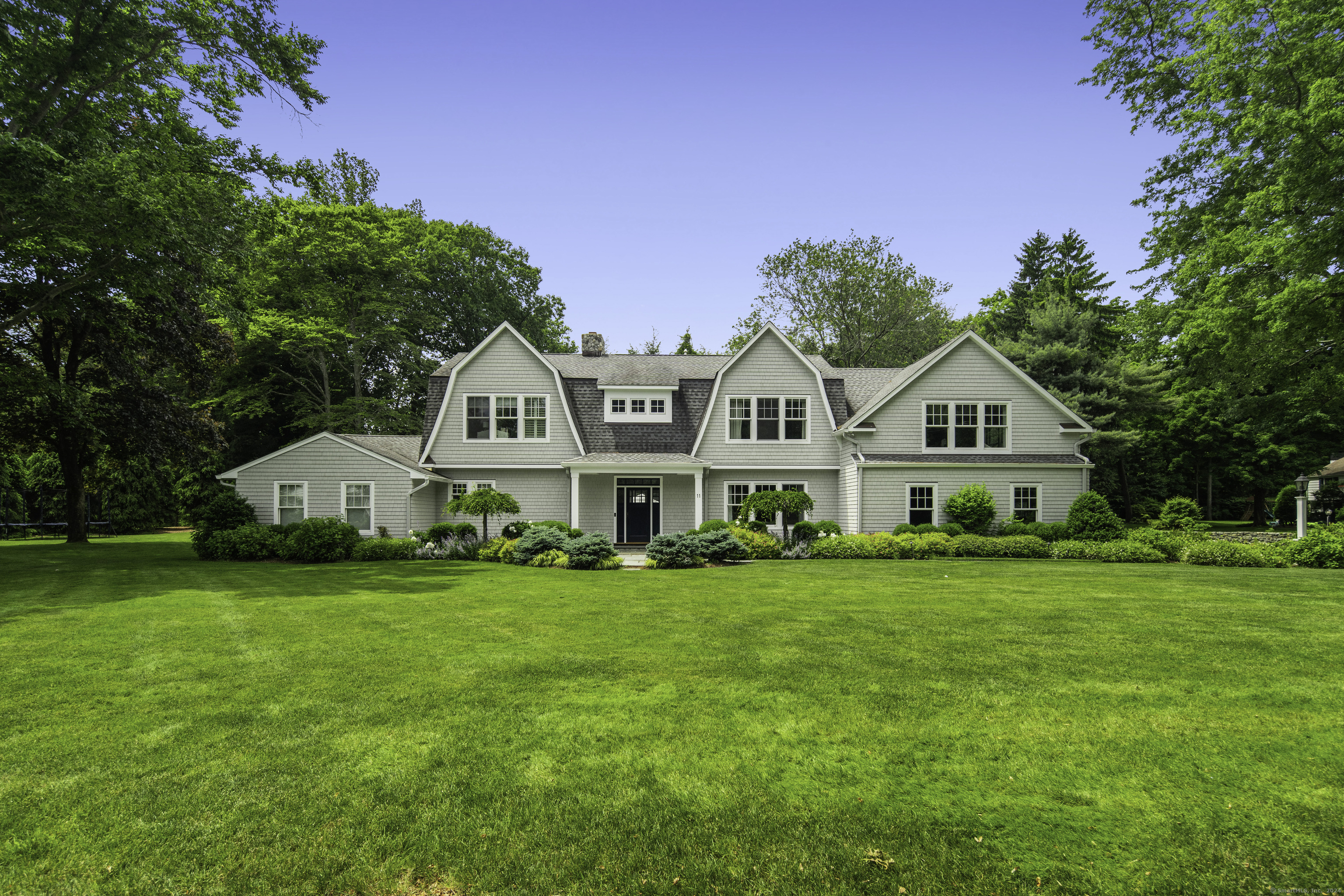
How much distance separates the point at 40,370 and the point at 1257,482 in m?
52.7

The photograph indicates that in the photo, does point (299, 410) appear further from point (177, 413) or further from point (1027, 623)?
point (1027, 623)

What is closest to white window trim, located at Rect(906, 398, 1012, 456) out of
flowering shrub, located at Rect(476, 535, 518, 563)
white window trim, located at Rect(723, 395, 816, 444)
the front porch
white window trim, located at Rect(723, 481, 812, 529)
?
white window trim, located at Rect(723, 395, 816, 444)

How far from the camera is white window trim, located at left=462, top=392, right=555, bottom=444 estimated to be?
22953mm

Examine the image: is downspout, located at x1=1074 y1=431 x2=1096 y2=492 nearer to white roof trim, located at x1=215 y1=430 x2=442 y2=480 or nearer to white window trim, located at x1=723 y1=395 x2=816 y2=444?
white window trim, located at x1=723 y1=395 x2=816 y2=444

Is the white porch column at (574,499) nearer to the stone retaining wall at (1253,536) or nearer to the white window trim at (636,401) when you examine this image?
the white window trim at (636,401)

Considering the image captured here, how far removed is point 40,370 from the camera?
1964cm

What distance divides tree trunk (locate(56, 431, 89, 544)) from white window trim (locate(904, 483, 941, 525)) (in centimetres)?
2932

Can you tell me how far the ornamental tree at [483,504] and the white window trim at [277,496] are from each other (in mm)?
4990

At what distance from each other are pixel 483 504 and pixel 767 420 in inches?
414

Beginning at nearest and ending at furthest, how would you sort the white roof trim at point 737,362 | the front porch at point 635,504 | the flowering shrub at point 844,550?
the flowering shrub at point 844,550
the white roof trim at point 737,362
the front porch at point 635,504

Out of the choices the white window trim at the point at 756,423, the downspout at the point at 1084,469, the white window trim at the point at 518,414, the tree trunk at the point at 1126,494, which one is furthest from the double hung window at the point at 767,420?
the tree trunk at the point at 1126,494

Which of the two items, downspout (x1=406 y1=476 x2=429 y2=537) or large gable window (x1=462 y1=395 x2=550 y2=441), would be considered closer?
downspout (x1=406 y1=476 x2=429 y2=537)

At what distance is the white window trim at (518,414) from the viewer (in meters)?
23.0

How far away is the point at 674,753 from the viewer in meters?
4.71
